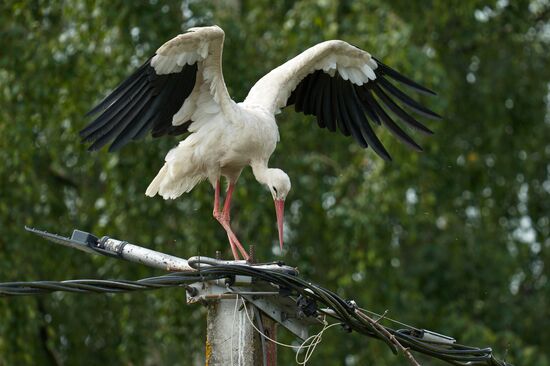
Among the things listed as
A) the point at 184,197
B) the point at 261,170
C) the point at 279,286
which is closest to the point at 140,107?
the point at 261,170

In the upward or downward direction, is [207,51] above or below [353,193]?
above

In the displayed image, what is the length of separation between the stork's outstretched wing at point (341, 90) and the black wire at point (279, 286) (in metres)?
2.11

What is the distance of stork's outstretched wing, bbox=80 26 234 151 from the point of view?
588 cm

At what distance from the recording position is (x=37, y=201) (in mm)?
8977

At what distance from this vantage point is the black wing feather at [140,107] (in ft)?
19.1

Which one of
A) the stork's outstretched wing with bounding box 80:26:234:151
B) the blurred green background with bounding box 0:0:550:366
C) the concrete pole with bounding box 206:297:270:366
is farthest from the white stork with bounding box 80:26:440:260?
the blurred green background with bounding box 0:0:550:366

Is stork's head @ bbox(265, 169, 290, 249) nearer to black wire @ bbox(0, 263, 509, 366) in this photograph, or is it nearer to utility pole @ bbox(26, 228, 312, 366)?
black wire @ bbox(0, 263, 509, 366)

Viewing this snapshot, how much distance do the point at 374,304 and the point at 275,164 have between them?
1.53 m

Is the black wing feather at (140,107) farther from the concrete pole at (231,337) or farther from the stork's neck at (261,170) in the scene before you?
the concrete pole at (231,337)

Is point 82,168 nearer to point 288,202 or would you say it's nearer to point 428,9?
point 288,202

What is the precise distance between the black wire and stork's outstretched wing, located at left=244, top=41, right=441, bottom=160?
2.11 metres

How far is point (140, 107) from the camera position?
19.7ft

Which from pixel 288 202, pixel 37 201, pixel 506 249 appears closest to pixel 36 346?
pixel 37 201

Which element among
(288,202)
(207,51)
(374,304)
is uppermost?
(207,51)
